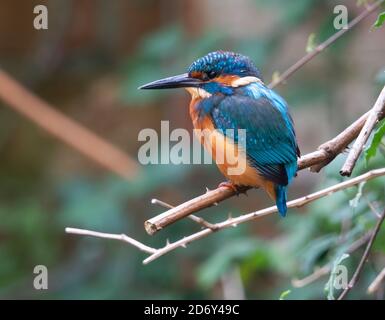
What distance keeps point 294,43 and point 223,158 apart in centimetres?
289

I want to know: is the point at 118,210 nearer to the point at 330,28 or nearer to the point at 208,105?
the point at 330,28

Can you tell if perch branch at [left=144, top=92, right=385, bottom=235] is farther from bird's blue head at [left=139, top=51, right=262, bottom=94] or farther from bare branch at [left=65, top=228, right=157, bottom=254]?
bird's blue head at [left=139, top=51, right=262, bottom=94]

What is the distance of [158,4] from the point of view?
550 cm

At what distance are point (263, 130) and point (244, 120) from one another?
0.20 ft

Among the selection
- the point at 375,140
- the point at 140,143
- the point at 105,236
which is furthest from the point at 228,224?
the point at 140,143

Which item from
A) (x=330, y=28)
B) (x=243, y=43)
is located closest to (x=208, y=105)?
(x=330, y=28)

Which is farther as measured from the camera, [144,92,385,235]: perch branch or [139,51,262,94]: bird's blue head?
[139,51,262,94]: bird's blue head

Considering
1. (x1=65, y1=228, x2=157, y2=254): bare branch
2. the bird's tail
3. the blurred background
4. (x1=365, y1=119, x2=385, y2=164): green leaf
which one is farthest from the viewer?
the blurred background

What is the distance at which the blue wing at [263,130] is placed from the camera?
2199 millimetres

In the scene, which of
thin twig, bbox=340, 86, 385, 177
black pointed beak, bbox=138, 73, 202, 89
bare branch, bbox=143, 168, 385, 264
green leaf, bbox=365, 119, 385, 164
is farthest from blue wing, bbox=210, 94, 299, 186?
thin twig, bbox=340, 86, 385, 177

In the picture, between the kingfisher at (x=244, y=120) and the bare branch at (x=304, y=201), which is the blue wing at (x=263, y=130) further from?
the bare branch at (x=304, y=201)

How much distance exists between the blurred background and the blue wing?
298 mm

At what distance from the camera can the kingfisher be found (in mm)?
2211

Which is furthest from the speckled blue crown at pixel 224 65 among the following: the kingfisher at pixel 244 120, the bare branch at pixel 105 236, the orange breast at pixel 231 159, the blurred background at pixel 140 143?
the bare branch at pixel 105 236
